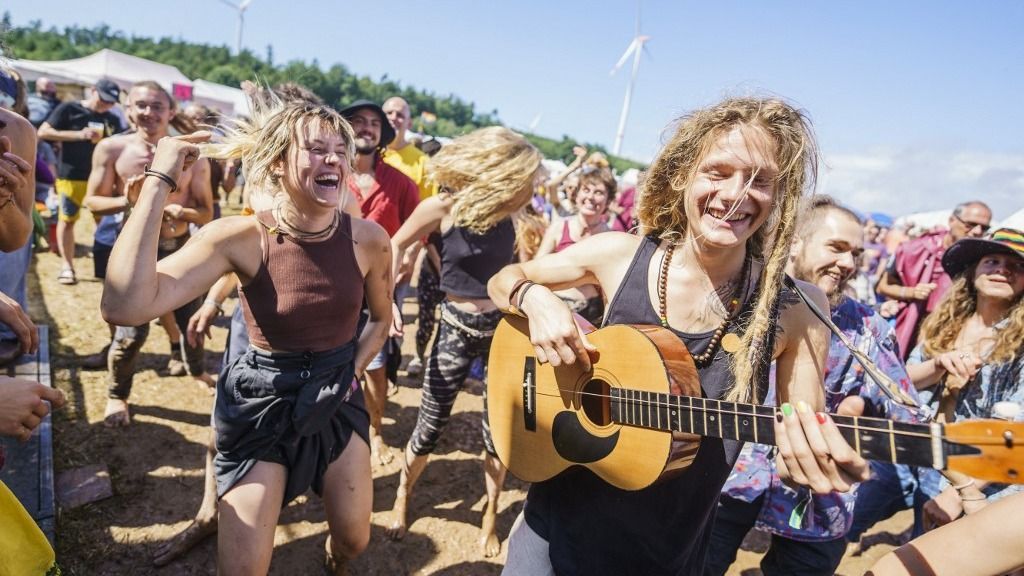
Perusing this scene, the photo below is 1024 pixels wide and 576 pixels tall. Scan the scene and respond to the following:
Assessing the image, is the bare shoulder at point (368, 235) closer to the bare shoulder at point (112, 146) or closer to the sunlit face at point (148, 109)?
the sunlit face at point (148, 109)

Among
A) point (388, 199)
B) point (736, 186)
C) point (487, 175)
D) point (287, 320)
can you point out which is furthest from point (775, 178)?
point (388, 199)

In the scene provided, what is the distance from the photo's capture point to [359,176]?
158 inches

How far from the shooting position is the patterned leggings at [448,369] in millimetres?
3160

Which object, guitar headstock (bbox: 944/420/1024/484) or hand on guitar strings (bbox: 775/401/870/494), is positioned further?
hand on guitar strings (bbox: 775/401/870/494)

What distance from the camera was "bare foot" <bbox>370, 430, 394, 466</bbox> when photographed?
3.91 metres

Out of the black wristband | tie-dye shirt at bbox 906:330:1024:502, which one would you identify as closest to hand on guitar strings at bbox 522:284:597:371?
the black wristband

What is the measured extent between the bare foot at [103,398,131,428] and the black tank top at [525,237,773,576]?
3.45 m

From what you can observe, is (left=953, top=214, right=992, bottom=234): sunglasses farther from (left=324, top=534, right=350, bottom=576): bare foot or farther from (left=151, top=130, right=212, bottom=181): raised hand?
(left=151, top=130, right=212, bottom=181): raised hand

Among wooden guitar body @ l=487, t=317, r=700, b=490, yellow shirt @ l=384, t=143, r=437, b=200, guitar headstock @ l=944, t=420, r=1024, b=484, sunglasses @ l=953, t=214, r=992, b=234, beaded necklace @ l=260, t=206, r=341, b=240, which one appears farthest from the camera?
yellow shirt @ l=384, t=143, r=437, b=200

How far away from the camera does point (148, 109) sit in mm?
4129

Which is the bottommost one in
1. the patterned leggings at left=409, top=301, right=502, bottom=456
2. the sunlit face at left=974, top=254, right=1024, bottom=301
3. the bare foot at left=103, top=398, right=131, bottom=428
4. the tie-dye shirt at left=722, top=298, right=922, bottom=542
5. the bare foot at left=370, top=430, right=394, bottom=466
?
the bare foot at left=103, top=398, right=131, bottom=428

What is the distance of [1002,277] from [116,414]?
521 centimetres

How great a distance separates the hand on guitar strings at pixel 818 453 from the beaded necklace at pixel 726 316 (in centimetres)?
32

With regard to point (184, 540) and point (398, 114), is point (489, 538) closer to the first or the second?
point (184, 540)
